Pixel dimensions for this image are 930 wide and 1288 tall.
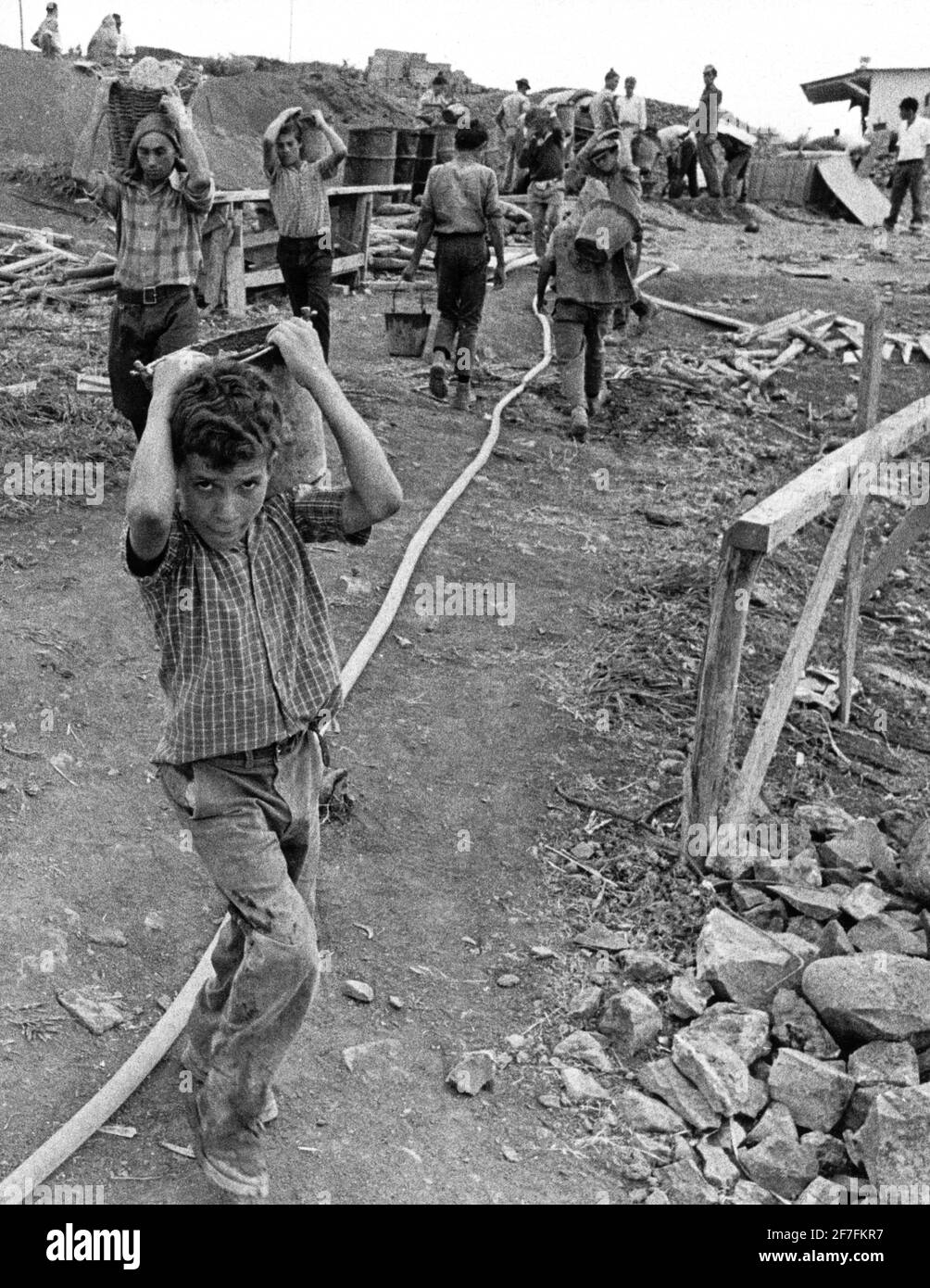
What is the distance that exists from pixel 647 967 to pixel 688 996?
0.65 feet

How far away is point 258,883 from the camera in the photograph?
2.96 metres

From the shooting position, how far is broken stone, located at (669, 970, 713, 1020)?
13.8ft

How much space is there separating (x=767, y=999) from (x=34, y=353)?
8.29 m

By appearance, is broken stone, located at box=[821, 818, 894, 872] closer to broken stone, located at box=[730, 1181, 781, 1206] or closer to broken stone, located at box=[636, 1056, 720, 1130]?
broken stone, located at box=[636, 1056, 720, 1130]

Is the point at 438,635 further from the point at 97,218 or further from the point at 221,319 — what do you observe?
the point at 97,218

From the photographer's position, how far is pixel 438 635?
683 centimetres

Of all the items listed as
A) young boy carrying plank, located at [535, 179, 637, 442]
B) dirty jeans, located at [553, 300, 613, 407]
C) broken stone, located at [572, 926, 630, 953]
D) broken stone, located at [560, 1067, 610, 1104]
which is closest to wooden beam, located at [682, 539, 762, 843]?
broken stone, located at [572, 926, 630, 953]

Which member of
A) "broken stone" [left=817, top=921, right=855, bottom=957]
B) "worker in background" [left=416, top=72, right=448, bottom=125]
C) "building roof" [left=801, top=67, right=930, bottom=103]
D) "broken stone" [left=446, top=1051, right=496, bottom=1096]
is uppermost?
"building roof" [left=801, top=67, right=930, bottom=103]

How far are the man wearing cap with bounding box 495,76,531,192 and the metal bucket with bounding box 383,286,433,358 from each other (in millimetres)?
10790

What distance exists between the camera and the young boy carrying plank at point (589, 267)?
9.59 m

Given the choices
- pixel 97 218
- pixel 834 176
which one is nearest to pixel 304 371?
pixel 97 218

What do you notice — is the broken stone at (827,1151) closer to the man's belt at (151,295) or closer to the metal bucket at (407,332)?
the man's belt at (151,295)

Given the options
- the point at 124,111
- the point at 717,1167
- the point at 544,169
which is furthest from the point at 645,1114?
the point at 544,169

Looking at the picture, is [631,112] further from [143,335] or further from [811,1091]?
[811,1091]
